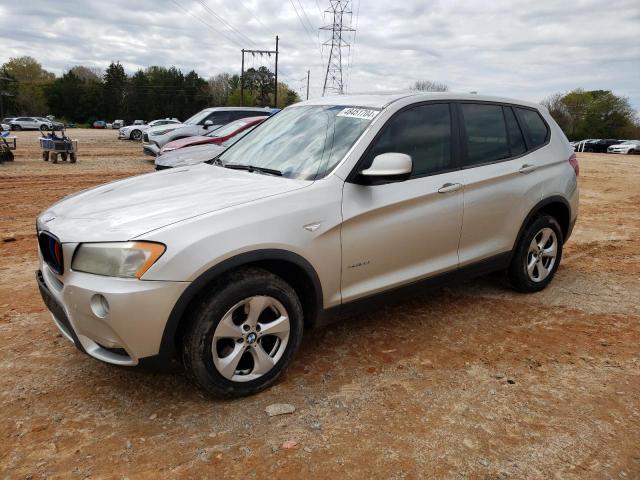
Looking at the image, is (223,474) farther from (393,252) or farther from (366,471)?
(393,252)

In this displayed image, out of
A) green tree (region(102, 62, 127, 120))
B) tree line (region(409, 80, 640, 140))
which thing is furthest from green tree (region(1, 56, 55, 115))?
tree line (region(409, 80, 640, 140))

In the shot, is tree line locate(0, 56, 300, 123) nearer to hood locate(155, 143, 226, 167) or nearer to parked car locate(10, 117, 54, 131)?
parked car locate(10, 117, 54, 131)

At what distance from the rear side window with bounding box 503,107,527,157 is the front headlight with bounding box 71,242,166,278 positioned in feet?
10.3

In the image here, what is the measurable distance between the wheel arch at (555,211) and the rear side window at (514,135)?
492 millimetres

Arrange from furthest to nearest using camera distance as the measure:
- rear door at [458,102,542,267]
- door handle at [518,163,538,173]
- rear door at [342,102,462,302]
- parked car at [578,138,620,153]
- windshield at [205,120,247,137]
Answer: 1. parked car at [578,138,620,153]
2. windshield at [205,120,247,137]
3. door handle at [518,163,538,173]
4. rear door at [458,102,542,267]
5. rear door at [342,102,462,302]

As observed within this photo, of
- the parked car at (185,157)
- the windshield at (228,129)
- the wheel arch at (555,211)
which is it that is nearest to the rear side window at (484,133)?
the wheel arch at (555,211)

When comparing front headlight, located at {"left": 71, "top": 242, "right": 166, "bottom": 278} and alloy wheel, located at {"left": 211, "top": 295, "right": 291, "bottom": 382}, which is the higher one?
front headlight, located at {"left": 71, "top": 242, "right": 166, "bottom": 278}

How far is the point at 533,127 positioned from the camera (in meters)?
4.56

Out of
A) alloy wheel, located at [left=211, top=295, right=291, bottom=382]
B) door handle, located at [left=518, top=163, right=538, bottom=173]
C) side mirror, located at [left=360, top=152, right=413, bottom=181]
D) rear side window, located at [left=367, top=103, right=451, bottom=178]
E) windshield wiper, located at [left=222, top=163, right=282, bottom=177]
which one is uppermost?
rear side window, located at [left=367, top=103, right=451, bottom=178]

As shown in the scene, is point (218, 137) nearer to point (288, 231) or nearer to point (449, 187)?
point (449, 187)

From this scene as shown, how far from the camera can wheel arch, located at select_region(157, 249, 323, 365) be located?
8.38 ft

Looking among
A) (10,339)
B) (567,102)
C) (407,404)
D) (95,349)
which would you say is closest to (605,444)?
(407,404)

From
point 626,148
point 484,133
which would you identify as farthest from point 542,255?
point 626,148

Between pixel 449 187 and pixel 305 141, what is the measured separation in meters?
1.08
